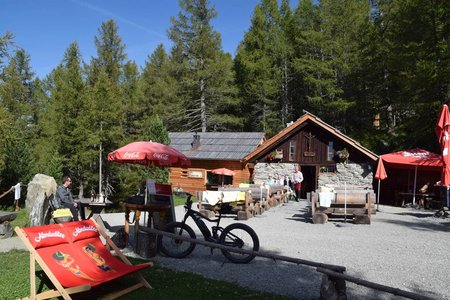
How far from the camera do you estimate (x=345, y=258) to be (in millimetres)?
7832

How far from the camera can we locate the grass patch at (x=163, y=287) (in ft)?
17.2

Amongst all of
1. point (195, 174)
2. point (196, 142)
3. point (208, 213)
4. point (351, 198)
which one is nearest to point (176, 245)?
point (208, 213)

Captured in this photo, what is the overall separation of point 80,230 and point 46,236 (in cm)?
64

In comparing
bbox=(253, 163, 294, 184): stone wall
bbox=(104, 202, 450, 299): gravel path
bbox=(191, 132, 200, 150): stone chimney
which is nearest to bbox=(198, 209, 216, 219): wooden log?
bbox=(104, 202, 450, 299): gravel path

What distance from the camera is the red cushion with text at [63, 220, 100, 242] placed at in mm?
5738

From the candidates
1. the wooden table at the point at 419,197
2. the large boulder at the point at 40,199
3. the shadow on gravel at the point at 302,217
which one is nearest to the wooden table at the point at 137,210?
the large boulder at the point at 40,199

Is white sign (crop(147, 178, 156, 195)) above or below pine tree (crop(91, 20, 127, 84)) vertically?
below

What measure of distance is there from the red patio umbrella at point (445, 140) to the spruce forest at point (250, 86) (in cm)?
789

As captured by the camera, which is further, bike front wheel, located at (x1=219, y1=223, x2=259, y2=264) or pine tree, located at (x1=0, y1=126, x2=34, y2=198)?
pine tree, located at (x1=0, y1=126, x2=34, y2=198)

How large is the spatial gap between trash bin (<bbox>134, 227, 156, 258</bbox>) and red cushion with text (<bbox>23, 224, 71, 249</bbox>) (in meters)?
1.96

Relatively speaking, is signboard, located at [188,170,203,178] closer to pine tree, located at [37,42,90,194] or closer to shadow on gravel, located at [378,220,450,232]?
pine tree, located at [37,42,90,194]

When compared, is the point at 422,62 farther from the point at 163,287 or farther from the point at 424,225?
the point at 163,287

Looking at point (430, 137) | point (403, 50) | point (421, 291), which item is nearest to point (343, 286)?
point (421, 291)

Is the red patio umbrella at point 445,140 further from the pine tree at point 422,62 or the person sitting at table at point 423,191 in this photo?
the pine tree at point 422,62
